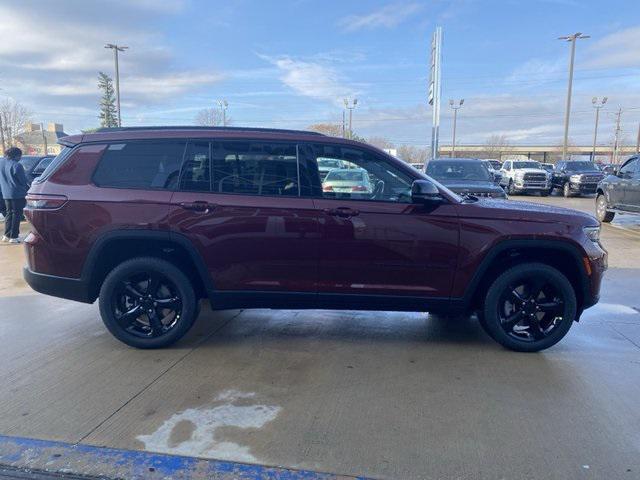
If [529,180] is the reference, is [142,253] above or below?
below

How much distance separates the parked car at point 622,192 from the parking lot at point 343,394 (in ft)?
27.4

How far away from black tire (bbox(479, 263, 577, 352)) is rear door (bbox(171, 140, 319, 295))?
1.59 meters

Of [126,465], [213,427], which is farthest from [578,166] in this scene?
[126,465]

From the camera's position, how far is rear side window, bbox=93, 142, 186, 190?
14.5 feet

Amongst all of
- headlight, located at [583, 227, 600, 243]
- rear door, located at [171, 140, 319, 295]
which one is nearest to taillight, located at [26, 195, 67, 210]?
rear door, located at [171, 140, 319, 295]

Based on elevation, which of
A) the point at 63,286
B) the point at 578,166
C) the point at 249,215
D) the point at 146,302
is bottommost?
the point at 146,302

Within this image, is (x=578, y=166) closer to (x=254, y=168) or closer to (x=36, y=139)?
(x=254, y=168)

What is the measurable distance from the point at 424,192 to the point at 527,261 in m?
1.19

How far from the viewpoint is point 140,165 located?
446cm

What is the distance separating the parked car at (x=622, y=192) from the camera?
1235 cm

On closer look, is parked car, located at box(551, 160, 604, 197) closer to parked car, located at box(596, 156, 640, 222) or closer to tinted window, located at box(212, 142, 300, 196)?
parked car, located at box(596, 156, 640, 222)

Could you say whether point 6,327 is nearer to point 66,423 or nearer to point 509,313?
point 66,423

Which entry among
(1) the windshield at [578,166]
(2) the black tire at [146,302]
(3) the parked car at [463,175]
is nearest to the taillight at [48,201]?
(2) the black tire at [146,302]

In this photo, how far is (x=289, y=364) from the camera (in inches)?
168
